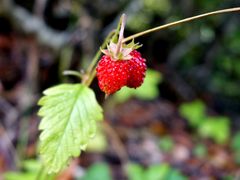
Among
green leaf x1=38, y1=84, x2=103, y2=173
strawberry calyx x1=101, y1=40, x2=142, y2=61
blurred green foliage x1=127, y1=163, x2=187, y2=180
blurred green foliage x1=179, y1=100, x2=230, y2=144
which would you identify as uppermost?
strawberry calyx x1=101, y1=40, x2=142, y2=61

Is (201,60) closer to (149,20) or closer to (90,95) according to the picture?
(149,20)

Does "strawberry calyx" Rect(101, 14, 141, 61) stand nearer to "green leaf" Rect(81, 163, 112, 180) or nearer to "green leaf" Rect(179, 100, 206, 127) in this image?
"green leaf" Rect(81, 163, 112, 180)

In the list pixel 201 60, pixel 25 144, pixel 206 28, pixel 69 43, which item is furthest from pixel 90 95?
pixel 201 60

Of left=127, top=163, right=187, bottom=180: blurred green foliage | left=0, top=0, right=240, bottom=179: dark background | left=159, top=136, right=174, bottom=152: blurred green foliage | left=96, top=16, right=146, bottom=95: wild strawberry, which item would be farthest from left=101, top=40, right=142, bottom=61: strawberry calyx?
left=159, top=136, right=174, bottom=152: blurred green foliage

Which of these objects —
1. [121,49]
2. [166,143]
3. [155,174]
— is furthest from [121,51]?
[166,143]

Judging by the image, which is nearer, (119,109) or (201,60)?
(119,109)

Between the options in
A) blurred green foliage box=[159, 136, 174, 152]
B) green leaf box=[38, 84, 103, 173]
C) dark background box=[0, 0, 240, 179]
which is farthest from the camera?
blurred green foliage box=[159, 136, 174, 152]
